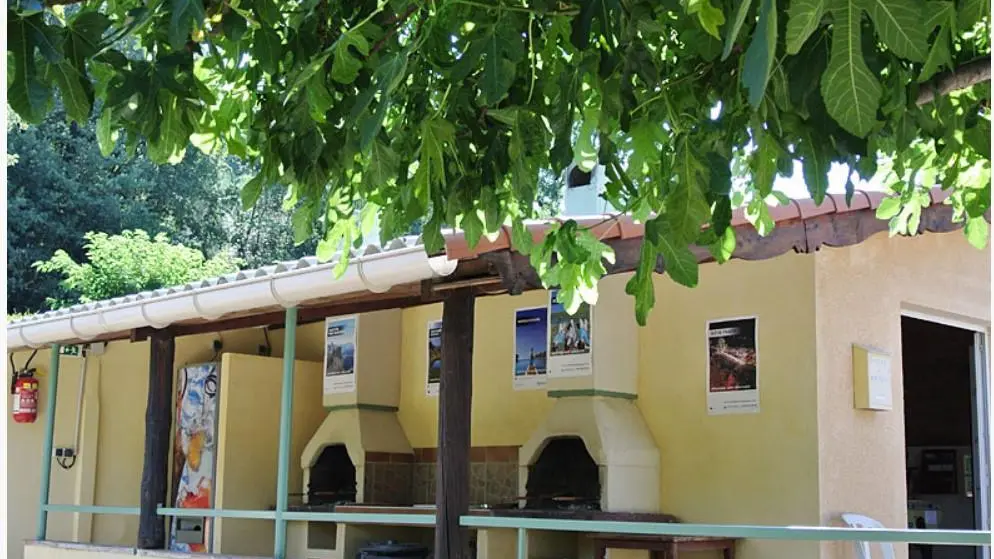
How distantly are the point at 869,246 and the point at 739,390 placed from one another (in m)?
1.31

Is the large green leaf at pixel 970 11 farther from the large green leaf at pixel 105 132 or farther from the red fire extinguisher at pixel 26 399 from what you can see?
the red fire extinguisher at pixel 26 399

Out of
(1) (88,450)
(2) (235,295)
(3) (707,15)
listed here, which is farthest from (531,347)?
(3) (707,15)

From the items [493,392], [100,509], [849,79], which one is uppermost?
[849,79]

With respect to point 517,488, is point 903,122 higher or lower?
higher

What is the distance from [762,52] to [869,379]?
636 cm

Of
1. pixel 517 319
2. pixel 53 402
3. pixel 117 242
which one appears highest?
pixel 117 242

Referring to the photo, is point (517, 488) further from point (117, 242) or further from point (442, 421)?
point (117, 242)

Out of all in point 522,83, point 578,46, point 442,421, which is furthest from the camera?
point 442,421

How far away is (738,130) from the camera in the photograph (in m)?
2.97

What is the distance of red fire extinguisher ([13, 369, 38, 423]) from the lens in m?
11.2

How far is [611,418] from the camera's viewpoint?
820cm

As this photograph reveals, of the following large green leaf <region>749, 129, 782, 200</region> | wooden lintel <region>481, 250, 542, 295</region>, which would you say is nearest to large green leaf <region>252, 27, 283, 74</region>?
large green leaf <region>749, 129, 782, 200</region>

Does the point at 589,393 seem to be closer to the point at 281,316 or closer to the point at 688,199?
the point at 281,316

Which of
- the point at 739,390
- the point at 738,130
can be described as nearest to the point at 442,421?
the point at 739,390
